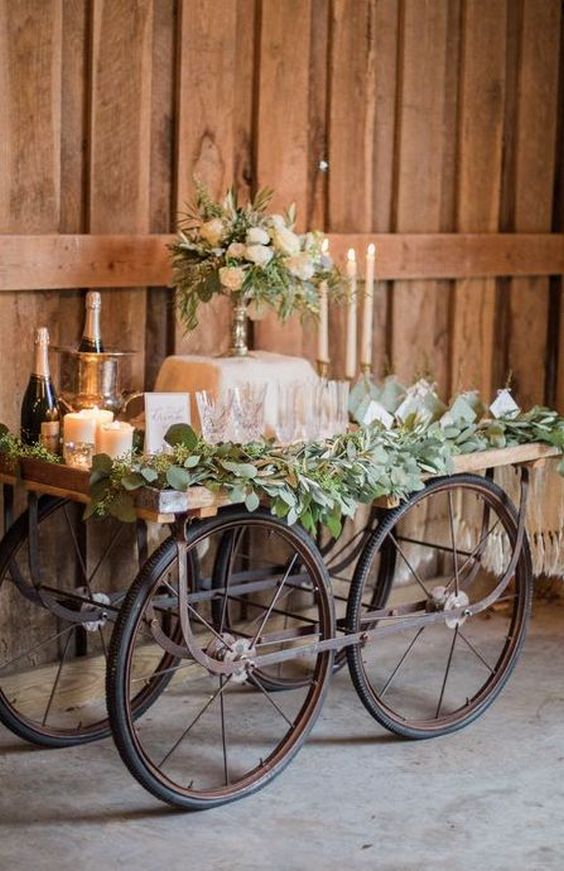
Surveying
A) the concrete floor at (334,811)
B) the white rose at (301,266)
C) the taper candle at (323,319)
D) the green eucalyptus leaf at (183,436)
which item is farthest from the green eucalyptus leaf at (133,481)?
the taper candle at (323,319)

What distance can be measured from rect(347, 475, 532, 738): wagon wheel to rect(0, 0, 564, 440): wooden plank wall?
0.66 metres

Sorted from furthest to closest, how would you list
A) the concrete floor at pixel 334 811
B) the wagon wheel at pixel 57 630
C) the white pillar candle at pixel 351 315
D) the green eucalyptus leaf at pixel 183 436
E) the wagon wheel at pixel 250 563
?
the white pillar candle at pixel 351 315 < the wagon wheel at pixel 250 563 < the wagon wheel at pixel 57 630 < the green eucalyptus leaf at pixel 183 436 < the concrete floor at pixel 334 811

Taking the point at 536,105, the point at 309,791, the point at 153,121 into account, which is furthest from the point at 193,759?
the point at 536,105

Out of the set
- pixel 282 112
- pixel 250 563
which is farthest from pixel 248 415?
pixel 282 112

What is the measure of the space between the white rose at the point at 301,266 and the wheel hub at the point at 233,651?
1076mm

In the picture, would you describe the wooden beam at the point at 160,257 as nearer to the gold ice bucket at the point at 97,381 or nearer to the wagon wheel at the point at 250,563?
the gold ice bucket at the point at 97,381

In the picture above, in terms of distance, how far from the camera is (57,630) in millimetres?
4230


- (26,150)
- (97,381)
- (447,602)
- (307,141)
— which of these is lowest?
(447,602)

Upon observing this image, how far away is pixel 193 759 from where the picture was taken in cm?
390

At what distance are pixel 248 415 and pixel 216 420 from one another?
85 mm

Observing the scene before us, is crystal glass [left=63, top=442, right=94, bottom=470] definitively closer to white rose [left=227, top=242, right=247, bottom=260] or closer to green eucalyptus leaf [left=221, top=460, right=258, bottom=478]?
green eucalyptus leaf [left=221, top=460, right=258, bottom=478]

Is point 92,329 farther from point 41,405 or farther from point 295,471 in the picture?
point 295,471

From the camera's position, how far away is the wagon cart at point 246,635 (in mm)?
3461

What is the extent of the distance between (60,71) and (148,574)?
1.45m
